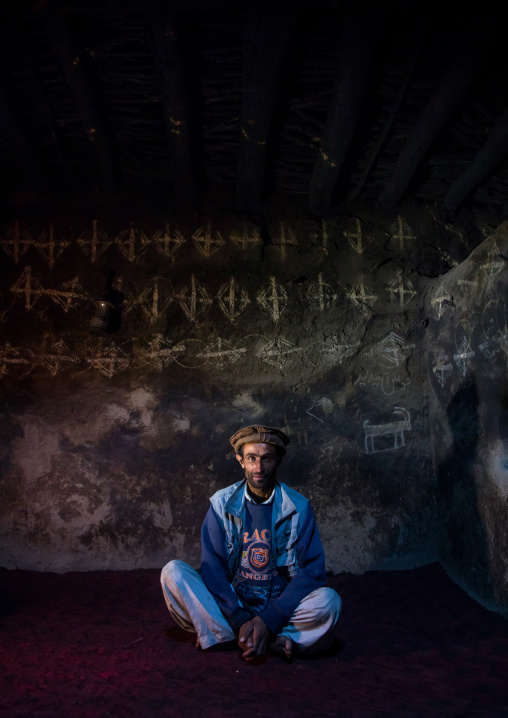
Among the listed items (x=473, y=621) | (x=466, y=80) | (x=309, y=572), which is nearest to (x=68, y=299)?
(x=309, y=572)

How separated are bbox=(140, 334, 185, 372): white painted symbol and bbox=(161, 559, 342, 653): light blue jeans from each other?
1899 millimetres

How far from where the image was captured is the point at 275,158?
384 cm

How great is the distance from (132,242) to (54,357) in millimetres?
1131

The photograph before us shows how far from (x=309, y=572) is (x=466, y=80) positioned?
2.70m

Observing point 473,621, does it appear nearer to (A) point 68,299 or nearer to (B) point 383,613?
(B) point 383,613

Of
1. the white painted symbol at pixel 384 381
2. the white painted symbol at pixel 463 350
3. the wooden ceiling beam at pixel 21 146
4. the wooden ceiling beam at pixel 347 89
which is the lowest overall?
the white painted symbol at pixel 384 381

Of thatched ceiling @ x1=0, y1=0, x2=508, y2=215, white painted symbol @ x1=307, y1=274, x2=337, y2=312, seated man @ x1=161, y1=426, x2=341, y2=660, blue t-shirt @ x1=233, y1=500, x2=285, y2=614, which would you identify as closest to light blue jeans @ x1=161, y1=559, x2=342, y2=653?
seated man @ x1=161, y1=426, x2=341, y2=660

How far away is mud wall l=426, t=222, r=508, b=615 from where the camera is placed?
298 cm

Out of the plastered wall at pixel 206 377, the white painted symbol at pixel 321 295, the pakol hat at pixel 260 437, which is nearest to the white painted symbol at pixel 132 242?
the plastered wall at pixel 206 377

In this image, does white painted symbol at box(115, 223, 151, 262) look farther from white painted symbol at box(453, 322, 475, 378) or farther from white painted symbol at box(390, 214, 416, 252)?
white painted symbol at box(453, 322, 475, 378)

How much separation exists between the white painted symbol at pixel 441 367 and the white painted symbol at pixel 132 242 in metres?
2.51

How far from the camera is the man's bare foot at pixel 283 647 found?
7.22 ft

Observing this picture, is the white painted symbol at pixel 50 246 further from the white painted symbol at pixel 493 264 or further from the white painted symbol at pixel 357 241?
→ the white painted symbol at pixel 493 264

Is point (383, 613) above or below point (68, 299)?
below
